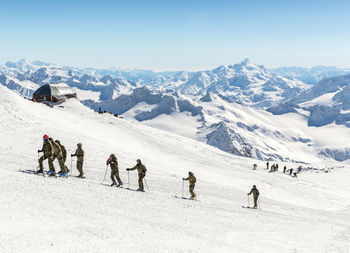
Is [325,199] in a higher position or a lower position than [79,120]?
lower

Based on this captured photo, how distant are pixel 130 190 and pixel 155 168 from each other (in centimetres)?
1273

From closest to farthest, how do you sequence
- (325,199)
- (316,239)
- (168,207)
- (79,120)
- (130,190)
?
1. (316,239)
2. (168,207)
3. (130,190)
4. (325,199)
5. (79,120)

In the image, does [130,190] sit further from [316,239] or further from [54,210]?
[316,239]

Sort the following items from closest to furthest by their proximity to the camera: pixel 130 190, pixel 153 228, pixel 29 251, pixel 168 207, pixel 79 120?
pixel 29 251 < pixel 153 228 < pixel 168 207 < pixel 130 190 < pixel 79 120

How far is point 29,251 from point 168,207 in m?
8.37

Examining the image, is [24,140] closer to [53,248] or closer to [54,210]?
[54,210]

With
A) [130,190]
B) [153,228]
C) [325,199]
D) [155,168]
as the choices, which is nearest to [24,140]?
[155,168]

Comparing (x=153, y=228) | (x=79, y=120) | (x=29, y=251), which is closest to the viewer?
(x=29, y=251)

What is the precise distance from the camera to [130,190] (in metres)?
19.7

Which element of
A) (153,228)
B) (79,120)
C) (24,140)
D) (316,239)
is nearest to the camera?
(153,228)

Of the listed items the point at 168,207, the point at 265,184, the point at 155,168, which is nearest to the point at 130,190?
the point at 168,207

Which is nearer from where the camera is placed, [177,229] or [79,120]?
[177,229]

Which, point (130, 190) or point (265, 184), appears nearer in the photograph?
point (130, 190)

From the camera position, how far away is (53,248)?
994 centimetres
